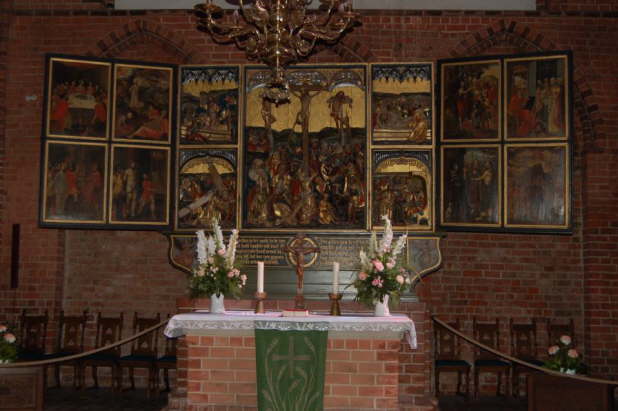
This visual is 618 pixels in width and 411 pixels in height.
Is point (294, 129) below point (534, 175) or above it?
above

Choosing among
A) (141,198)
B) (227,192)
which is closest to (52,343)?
(141,198)

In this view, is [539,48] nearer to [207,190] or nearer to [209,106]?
[209,106]

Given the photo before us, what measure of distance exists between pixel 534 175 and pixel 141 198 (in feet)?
16.6

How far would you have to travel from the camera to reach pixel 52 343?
11445mm

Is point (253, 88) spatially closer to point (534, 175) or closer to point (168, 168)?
point (168, 168)

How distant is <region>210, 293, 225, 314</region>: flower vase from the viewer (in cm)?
840

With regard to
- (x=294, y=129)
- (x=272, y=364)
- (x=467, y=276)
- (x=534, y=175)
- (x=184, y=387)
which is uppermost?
(x=294, y=129)

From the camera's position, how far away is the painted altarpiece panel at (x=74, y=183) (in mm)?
9383

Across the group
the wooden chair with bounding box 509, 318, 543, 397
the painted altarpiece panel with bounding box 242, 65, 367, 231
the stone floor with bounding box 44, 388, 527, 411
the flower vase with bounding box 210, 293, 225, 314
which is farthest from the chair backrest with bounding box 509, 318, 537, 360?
the flower vase with bounding box 210, 293, 225, 314

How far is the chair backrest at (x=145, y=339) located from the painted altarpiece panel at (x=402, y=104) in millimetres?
4555

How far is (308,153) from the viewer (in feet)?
31.1

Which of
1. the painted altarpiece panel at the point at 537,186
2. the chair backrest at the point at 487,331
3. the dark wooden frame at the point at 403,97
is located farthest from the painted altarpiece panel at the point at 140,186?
the chair backrest at the point at 487,331

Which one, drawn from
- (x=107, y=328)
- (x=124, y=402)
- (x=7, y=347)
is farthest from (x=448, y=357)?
(x=7, y=347)

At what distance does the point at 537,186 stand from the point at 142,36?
6676 mm
